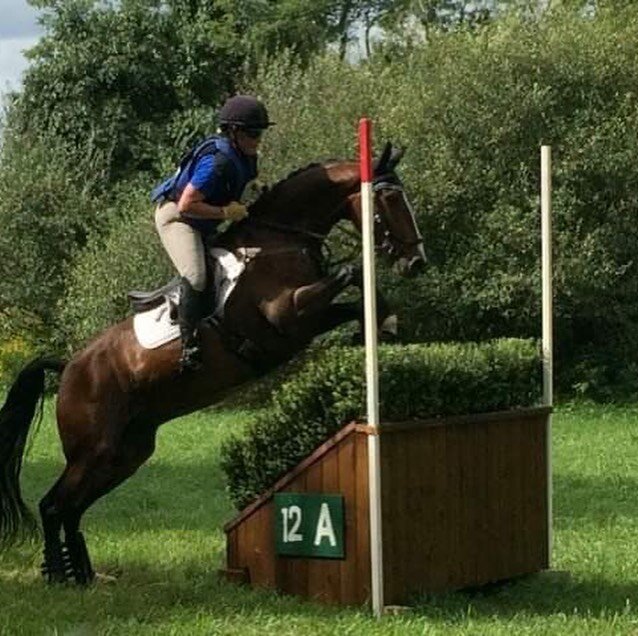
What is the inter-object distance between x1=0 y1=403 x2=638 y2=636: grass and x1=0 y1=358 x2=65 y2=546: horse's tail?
0.59ft

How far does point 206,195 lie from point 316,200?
22.6 inches

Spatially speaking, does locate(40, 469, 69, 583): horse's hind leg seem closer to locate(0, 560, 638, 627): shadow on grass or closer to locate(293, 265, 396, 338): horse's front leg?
locate(0, 560, 638, 627): shadow on grass

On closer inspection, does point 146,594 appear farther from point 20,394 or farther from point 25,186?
point 25,186

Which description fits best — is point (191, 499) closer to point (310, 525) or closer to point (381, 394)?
point (310, 525)

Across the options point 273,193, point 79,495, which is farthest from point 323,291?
point 79,495

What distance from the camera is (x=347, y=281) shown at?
6.61 m

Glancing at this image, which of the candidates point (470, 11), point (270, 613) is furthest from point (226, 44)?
point (270, 613)

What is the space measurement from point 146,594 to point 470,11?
28.8m

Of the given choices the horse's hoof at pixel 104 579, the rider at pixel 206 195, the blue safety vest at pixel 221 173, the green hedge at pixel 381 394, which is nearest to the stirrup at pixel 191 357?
the rider at pixel 206 195

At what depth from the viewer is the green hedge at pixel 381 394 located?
21.8 ft

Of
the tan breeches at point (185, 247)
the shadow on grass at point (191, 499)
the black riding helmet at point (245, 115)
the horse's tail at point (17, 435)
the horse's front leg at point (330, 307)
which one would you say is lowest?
the shadow on grass at point (191, 499)

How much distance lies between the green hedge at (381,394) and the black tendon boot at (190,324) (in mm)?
526

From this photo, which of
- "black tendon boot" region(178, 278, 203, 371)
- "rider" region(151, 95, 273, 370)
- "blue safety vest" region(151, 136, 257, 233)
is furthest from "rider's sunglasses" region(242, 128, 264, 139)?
"black tendon boot" region(178, 278, 203, 371)

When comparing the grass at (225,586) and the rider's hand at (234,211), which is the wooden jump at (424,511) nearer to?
the grass at (225,586)
